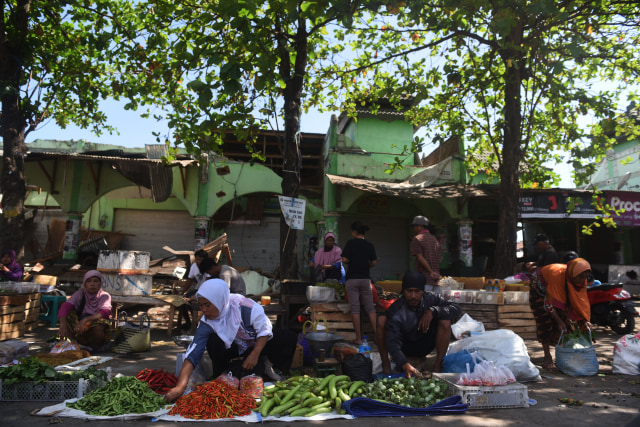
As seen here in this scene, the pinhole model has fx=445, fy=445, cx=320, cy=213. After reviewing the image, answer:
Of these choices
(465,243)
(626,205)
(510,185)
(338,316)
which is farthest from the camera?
(626,205)

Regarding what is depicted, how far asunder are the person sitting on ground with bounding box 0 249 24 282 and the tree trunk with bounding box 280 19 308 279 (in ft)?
17.3

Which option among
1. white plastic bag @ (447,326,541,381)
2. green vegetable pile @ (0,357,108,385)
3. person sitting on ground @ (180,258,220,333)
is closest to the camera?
green vegetable pile @ (0,357,108,385)

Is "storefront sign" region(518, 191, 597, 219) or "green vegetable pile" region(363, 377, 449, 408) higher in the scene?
"storefront sign" region(518, 191, 597, 219)

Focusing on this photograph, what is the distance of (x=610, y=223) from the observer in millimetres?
13742

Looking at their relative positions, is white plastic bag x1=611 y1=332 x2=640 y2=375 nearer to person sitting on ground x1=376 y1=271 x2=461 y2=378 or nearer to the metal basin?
person sitting on ground x1=376 y1=271 x2=461 y2=378

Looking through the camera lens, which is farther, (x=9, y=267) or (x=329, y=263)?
(x=9, y=267)

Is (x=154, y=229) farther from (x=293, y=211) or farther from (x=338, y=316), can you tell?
(x=338, y=316)

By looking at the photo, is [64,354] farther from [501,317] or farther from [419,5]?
[501,317]

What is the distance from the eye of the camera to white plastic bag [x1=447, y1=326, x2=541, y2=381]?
A: 15.6 feet

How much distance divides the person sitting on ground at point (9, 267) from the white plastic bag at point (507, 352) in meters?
8.37

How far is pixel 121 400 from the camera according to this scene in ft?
11.7

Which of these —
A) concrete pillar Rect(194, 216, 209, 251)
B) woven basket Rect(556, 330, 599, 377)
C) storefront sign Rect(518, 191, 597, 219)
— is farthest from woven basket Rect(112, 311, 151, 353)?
storefront sign Rect(518, 191, 597, 219)

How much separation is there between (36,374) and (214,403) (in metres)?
1.75

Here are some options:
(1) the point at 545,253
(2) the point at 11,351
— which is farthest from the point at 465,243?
(2) the point at 11,351
